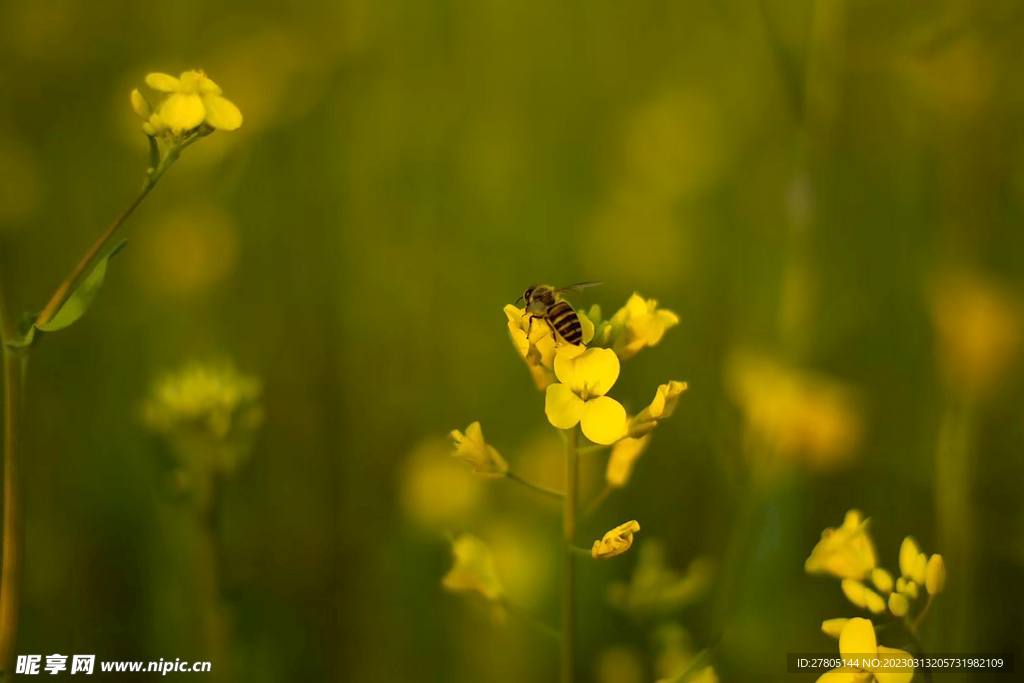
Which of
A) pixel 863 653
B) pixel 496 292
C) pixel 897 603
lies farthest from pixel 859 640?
pixel 496 292

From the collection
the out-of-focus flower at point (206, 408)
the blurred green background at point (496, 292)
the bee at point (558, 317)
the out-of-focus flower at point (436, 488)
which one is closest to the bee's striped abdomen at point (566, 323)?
the bee at point (558, 317)

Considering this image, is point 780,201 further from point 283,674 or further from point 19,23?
point 19,23

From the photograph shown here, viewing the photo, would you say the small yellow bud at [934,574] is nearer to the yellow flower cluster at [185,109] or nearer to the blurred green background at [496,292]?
the blurred green background at [496,292]

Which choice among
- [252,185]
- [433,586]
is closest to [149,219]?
[252,185]

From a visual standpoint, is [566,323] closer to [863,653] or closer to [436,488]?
[863,653]

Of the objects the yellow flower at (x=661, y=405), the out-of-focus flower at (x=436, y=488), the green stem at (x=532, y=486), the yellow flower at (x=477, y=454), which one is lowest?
the out-of-focus flower at (x=436, y=488)

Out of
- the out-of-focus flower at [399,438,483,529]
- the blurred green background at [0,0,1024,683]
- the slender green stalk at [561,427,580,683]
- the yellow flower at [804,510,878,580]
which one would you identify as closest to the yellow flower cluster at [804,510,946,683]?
the yellow flower at [804,510,878,580]
